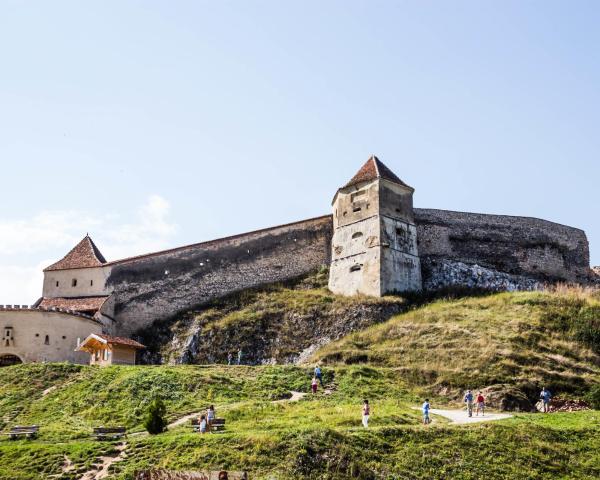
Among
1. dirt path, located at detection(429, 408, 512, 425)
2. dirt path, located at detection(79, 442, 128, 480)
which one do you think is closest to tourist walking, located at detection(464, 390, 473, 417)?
dirt path, located at detection(429, 408, 512, 425)

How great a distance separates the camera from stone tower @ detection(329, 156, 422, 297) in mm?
40906

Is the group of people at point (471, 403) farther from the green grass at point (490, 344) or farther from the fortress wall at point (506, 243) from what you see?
the fortress wall at point (506, 243)

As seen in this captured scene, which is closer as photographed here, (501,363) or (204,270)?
(501,363)

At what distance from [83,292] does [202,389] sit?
15.0m

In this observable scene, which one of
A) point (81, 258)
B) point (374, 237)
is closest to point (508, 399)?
point (374, 237)

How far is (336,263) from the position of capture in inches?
1693

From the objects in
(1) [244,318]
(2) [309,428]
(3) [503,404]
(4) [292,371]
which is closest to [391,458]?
(2) [309,428]

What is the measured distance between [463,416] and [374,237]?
15.9m

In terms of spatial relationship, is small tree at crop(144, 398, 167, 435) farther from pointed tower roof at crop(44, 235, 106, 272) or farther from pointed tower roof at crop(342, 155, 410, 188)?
pointed tower roof at crop(342, 155, 410, 188)

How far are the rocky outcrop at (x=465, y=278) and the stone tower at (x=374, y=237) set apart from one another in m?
0.82

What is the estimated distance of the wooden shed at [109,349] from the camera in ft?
116

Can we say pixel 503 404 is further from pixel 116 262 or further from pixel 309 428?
pixel 116 262

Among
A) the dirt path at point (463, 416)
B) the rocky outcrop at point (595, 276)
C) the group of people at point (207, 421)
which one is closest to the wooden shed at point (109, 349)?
the group of people at point (207, 421)

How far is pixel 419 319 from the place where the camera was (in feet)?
121
